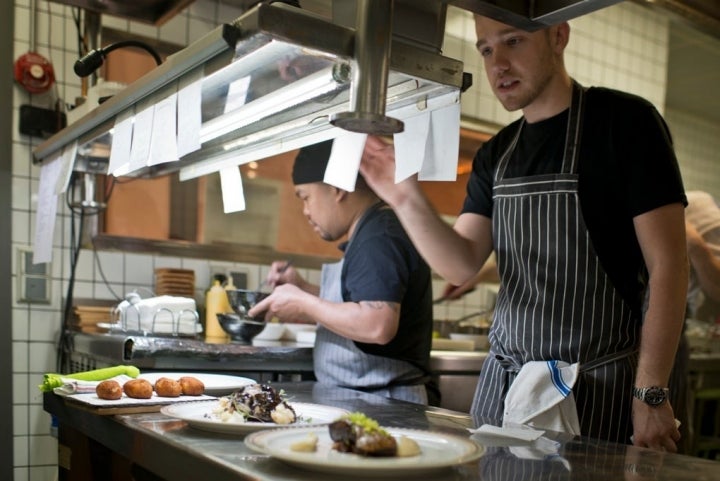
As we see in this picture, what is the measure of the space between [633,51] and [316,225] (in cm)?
315

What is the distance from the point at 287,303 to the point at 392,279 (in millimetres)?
385

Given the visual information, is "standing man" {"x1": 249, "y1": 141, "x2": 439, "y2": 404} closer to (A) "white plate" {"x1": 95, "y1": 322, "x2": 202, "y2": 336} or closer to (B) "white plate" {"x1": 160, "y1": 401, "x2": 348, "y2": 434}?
(A) "white plate" {"x1": 95, "y1": 322, "x2": 202, "y2": 336}

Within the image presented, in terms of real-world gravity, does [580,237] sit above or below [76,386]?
above

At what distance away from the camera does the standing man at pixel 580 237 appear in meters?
1.59

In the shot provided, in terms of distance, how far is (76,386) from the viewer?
63.6 inches

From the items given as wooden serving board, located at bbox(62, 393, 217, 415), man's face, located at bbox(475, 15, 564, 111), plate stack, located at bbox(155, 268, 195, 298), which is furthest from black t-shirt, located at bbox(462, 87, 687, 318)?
plate stack, located at bbox(155, 268, 195, 298)

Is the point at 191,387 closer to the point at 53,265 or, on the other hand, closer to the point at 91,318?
the point at 91,318

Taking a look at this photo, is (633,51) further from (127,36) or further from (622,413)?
(622,413)

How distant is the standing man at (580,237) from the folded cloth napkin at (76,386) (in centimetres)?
76

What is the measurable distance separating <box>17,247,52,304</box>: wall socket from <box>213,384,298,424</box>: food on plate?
1.89 m

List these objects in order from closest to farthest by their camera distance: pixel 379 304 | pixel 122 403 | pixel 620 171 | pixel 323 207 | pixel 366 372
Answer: pixel 122 403 → pixel 620 171 → pixel 379 304 → pixel 366 372 → pixel 323 207

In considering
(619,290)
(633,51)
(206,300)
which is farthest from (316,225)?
(633,51)

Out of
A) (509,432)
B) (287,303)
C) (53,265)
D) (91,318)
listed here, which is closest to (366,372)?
(287,303)

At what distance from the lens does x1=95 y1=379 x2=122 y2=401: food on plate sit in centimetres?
150
